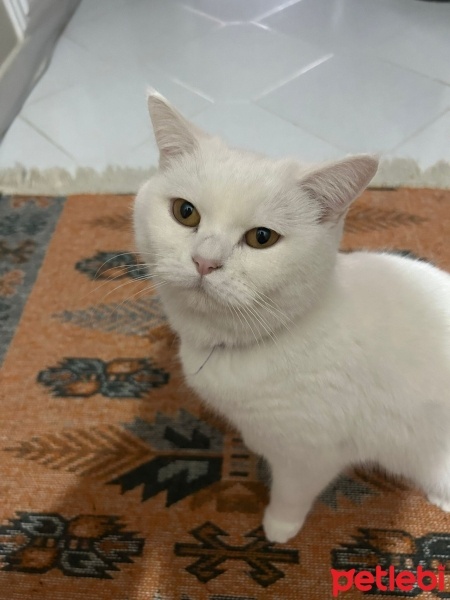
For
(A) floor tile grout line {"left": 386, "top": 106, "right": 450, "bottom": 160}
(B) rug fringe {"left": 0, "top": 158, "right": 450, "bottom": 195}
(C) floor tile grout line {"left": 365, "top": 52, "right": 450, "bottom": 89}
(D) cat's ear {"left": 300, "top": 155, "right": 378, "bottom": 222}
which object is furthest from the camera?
(C) floor tile grout line {"left": 365, "top": 52, "right": 450, "bottom": 89}

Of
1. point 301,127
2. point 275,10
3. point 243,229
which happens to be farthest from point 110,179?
point 275,10

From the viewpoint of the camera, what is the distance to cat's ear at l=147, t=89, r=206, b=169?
626 mm

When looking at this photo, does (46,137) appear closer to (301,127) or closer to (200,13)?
(301,127)

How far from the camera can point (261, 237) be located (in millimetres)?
580

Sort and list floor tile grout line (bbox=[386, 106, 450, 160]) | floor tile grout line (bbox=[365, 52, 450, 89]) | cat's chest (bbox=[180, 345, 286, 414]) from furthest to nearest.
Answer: floor tile grout line (bbox=[365, 52, 450, 89]) → floor tile grout line (bbox=[386, 106, 450, 160]) → cat's chest (bbox=[180, 345, 286, 414])

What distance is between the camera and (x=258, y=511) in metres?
0.89

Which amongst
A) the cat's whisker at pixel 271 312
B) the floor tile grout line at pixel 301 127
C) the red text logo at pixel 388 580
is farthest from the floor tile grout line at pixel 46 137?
the red text logo at pixel 388 580

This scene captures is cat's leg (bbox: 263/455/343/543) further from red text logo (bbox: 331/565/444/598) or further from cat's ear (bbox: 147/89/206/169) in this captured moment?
cat's ear (bbox: 147/89/206/169)

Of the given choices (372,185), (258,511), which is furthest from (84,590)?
(372,185)

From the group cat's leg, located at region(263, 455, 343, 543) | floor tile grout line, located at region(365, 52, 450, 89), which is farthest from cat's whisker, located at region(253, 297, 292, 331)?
floor tile grout line, located at region(365, 52, 450, 89)

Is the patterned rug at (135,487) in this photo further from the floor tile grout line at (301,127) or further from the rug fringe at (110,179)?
the floor tile grout line at (301,127)

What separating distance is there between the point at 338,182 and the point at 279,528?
1.98 ft

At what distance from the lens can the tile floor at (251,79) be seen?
5.36 ft

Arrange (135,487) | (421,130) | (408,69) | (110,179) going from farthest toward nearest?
(408,69)
(421,130)
(110,179)
(135,487)
